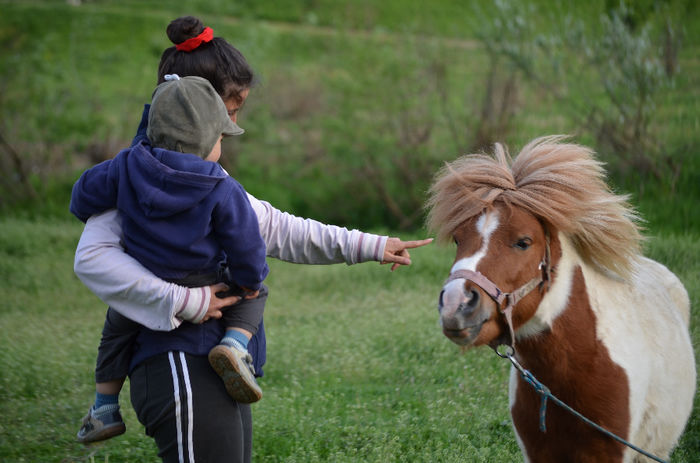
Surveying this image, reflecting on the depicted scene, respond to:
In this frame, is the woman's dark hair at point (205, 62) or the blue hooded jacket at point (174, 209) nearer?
the blue hooded jacket at point (174, 209)

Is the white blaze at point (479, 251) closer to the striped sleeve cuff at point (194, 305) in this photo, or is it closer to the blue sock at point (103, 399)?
the striped sleeve cuff at point (194, 305)

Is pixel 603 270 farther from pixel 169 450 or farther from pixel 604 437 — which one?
pixel 169 450

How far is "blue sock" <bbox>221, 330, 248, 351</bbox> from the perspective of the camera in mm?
2277

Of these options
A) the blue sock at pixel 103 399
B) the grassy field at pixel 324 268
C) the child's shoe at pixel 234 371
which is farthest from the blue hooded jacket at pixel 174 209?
the grassy field at pixel 324 268

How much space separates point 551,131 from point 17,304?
316 inches

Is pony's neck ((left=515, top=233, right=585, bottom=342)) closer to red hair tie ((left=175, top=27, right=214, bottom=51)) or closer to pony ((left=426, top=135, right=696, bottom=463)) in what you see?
pony ((left=426, top=135, right=696, bottom=463))

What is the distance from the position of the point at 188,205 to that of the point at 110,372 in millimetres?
725

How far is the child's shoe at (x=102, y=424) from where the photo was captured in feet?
8.22

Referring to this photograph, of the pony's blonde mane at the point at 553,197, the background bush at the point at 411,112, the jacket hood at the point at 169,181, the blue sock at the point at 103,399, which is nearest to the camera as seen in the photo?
the jacket hood at the point at 169,181

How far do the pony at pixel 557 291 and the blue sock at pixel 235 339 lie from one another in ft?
2.28

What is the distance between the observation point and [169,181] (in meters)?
2.13

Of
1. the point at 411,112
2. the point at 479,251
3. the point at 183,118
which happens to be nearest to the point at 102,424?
the point at 183,118

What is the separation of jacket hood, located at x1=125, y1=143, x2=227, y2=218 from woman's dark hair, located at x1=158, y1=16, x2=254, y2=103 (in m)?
0.51

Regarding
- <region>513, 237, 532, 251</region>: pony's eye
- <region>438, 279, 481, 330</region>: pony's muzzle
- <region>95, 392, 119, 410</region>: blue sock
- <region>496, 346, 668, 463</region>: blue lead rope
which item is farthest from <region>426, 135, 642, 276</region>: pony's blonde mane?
<region>95, 392, 119, 410</region>: blue sock
